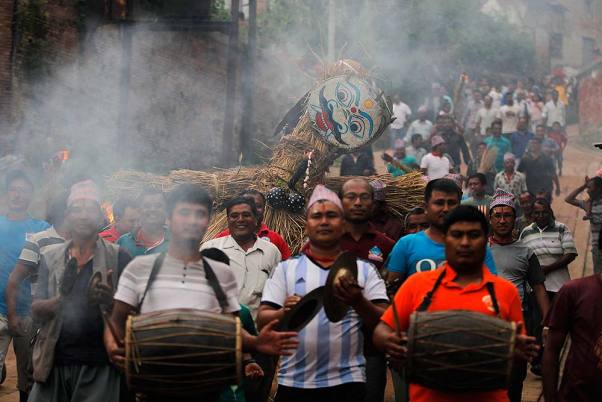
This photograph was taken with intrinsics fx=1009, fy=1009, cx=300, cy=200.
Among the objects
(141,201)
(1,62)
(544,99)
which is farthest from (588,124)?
(141,201)

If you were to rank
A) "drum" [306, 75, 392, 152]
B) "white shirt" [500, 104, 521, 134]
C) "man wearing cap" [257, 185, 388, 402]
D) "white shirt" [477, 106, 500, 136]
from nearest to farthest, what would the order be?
"man wearing cap" [257, 185, 388, 402] < "drum" [306, 75, 392, 152] < "white shirt" [500, 104, 521, 134] < "white shirt" [477, 106, 500, 136]

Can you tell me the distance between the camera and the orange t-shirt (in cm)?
387

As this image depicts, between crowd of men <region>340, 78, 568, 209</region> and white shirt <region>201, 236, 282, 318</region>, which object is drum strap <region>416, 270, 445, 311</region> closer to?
white shirt <region>201, 236, 282, 318</region>

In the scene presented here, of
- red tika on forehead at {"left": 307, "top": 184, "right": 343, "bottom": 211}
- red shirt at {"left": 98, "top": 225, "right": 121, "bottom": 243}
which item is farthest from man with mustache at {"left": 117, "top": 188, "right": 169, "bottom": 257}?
red tika on forehead at {"left": 307, "top": 184, "right": 343, "bottom": 211}

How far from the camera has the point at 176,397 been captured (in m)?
3.85

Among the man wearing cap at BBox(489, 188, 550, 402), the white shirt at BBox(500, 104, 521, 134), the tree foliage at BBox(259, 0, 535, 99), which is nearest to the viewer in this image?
the man wearing cap at BBox(489, 188, 550, 402)

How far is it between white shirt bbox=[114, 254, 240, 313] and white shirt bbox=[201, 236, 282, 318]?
6.01ft

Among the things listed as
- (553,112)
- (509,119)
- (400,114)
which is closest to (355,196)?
(509,119)

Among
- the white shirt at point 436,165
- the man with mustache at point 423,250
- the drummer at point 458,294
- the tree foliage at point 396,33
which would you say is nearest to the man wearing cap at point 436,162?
the white shirt at point 436,165

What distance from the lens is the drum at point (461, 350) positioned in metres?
3.69

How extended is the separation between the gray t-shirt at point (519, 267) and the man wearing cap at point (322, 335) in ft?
6.55

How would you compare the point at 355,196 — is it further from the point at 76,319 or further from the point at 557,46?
the point at 557,46

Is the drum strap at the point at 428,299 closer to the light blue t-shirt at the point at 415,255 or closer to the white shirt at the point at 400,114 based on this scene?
the light blue t-shirt at the point at 415,255

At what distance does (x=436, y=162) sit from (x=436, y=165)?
0.17ft
